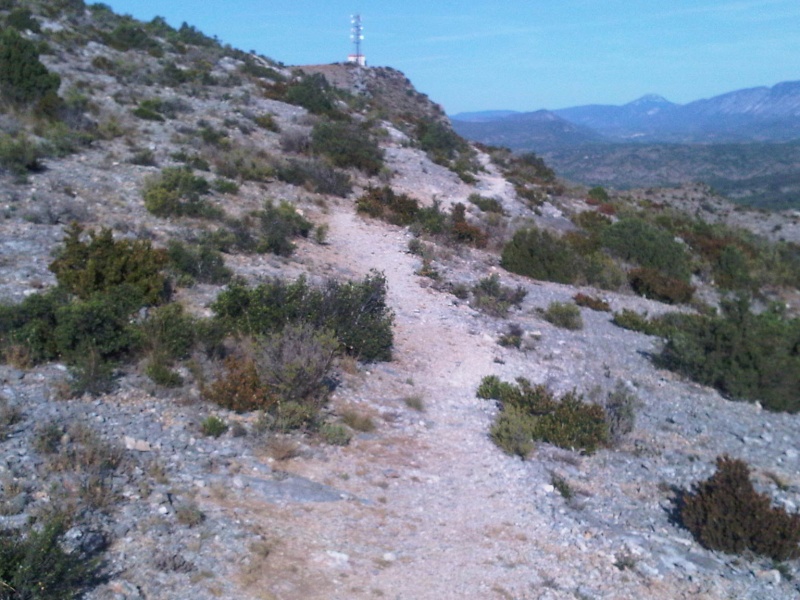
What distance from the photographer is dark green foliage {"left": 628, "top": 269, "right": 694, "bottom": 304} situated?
15016 mm

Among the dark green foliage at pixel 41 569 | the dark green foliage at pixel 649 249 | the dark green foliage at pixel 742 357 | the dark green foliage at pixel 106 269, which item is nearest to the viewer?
the dark green foliage at pixel 41 569

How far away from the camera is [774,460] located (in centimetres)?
739

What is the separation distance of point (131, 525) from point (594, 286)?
40.3 ft

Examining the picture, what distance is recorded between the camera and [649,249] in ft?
59.3

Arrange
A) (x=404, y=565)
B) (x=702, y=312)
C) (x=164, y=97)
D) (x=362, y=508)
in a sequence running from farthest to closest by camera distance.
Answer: (x=164, y=97)
(x=702, y=312)
(x=362, y=508)
(x=404, y=565)

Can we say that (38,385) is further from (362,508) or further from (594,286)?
(594,286)

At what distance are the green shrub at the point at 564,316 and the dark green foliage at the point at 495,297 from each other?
66 centimetres

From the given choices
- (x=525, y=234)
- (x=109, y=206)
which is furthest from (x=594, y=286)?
(x=109, y=206)

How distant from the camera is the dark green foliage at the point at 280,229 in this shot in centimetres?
1191

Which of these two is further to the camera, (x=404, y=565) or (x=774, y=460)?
(x=774, y=460)

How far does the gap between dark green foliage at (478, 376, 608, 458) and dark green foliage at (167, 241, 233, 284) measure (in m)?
3.95

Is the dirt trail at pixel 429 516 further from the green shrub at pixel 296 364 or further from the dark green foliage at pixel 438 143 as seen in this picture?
the dark green foliage at pixel 438 143

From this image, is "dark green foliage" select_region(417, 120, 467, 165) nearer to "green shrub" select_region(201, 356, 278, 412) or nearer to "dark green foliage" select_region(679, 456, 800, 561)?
"green shrub" select_region(201, 356, 278, 412)

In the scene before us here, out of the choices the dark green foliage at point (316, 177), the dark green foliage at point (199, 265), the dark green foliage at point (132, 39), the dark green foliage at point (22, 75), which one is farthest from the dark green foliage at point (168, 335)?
the dark green foliage at point (132, 39)
